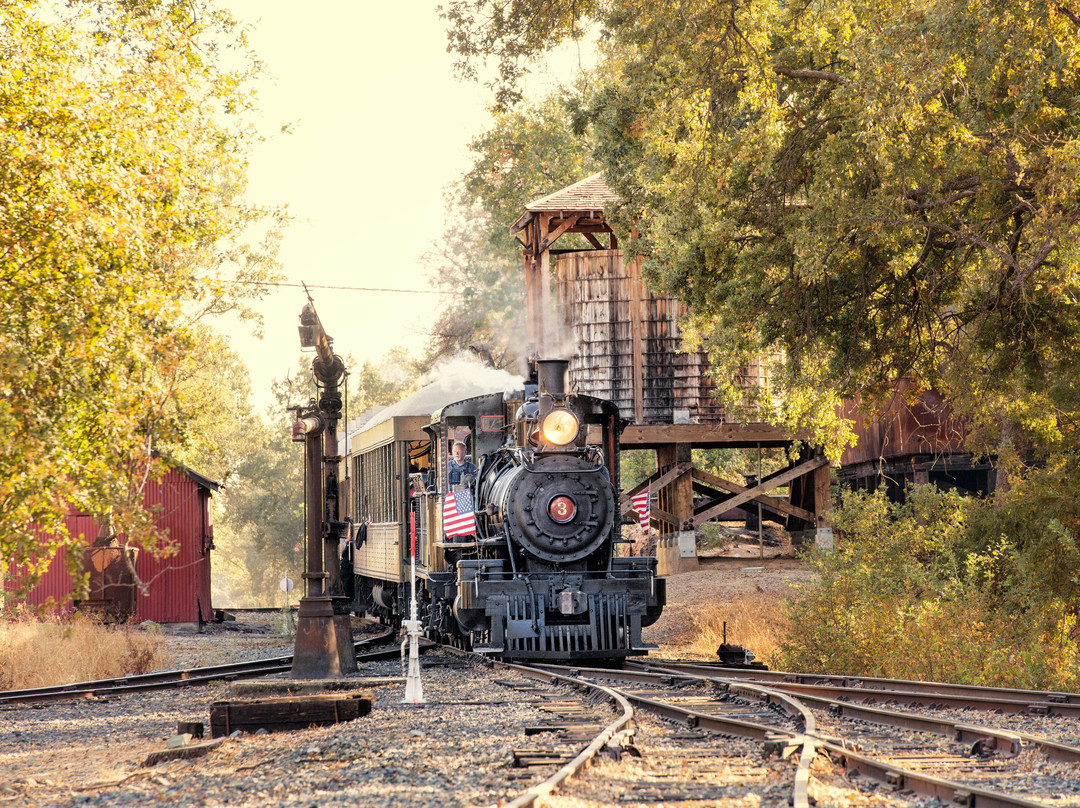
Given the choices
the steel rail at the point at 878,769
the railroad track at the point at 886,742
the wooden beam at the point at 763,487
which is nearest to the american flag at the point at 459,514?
the railroad track at the point at 886,742

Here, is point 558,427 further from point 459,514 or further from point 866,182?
point 866,182

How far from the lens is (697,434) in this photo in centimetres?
2697

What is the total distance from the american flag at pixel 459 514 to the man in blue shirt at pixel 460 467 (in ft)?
1.00

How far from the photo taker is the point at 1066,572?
15.2 m

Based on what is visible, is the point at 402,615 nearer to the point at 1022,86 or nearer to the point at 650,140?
the point at 650,140

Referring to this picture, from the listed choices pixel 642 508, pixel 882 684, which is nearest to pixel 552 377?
pixel 642 508

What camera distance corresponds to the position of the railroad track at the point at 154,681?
523 inches

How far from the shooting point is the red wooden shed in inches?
1075

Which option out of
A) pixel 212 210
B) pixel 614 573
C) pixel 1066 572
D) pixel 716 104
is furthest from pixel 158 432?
pixel 1066 572

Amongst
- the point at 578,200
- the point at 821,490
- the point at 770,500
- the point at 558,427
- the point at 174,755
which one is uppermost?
the point at 578,200

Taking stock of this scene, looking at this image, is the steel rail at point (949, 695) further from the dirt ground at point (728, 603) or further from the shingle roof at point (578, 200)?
the shingle roof at point (578, 200)

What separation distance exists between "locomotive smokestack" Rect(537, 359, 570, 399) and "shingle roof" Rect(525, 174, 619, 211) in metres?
12.3

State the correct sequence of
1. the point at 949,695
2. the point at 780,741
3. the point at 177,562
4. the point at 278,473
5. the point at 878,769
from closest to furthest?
the point at 878,769
the point at 780,741
the point at 949,695
the point at 177,562
the point at 278,473

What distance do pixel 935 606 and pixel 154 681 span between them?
388 inches
